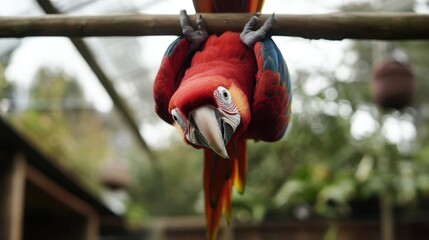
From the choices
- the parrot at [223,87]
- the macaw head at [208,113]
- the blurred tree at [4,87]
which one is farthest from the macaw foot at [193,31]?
the blurred tree at [4,87]

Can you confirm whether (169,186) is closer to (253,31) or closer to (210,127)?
(253,31)

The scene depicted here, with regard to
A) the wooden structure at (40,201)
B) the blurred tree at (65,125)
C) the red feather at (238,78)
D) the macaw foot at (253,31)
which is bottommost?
the red feather at (238,78)

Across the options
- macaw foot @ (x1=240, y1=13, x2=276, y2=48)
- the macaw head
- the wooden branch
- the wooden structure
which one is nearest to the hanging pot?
the wooden structure

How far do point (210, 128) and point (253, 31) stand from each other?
282 mm

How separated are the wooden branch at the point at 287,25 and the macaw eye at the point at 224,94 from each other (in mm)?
215

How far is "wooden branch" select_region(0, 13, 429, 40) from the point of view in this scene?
1.27 metres

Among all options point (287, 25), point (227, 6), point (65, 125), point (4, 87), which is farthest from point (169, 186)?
point (287, 25)

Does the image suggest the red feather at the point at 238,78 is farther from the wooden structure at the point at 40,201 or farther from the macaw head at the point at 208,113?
the wooden structure at the point at 40,201

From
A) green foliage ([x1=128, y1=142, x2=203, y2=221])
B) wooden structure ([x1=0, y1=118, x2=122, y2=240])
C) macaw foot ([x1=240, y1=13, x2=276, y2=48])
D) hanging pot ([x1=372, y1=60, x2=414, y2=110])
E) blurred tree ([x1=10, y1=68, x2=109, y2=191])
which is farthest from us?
green foliage ([x1=128, y1=142, x2=203, y2=221])

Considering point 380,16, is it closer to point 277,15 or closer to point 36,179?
point 277,15

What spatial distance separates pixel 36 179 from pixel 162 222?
50.9 inches

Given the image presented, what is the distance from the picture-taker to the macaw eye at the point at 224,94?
1104 mm

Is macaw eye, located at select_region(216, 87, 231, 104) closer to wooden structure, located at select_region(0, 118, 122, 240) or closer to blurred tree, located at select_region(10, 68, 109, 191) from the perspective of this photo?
wooden structure, located at select_region(0, 118, 122, 240)

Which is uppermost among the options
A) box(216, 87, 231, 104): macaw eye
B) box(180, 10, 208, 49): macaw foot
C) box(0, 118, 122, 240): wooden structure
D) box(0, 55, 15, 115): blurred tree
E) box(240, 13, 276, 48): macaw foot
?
box(0, 55, 15, 115): blurred tree
